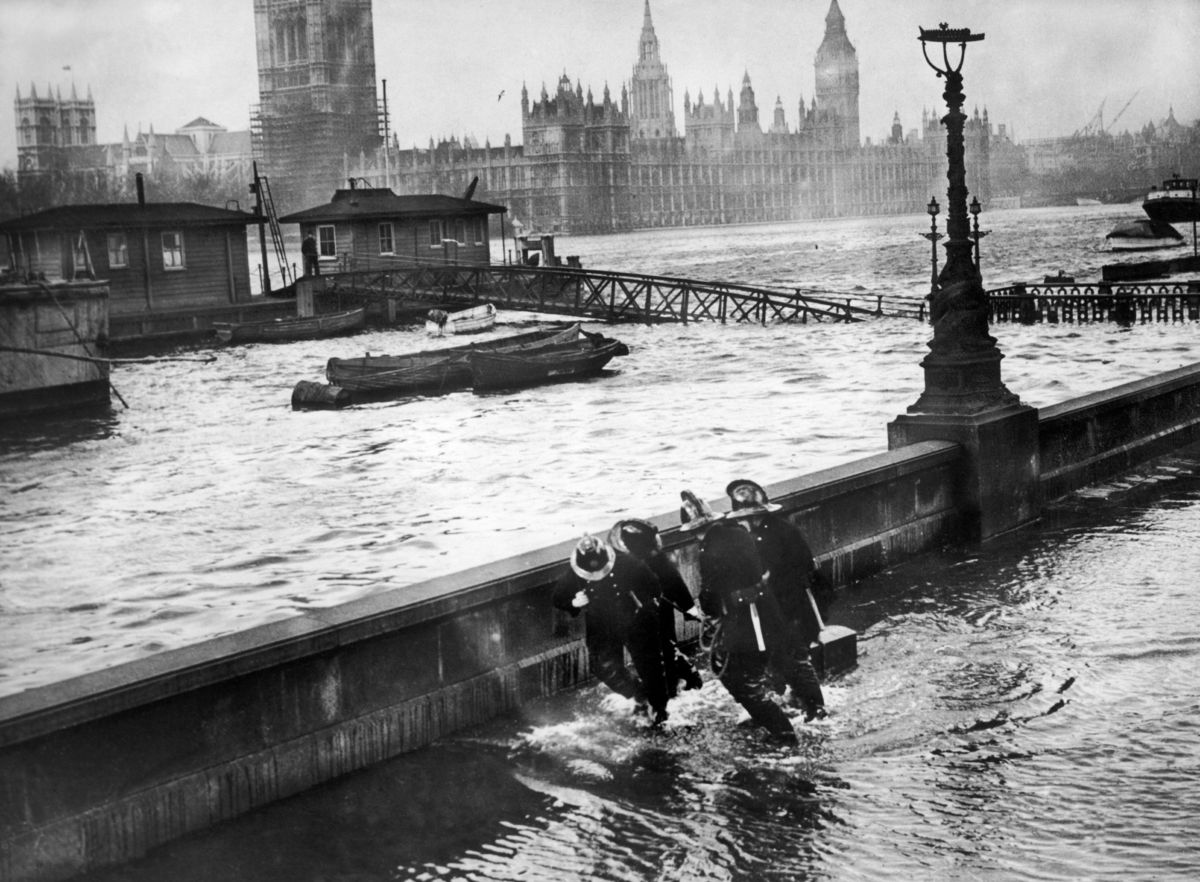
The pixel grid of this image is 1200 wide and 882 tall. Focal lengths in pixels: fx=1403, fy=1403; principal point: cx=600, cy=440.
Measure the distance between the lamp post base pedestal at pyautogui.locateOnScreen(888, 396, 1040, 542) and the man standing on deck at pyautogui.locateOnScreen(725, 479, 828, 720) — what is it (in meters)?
5.42

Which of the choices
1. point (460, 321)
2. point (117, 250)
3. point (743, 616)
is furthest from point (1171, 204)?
point (743, 616)

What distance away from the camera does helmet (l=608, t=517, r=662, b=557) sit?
8259mm

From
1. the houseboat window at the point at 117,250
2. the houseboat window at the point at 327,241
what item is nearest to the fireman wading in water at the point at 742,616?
the houseboat window at the point at 117,250

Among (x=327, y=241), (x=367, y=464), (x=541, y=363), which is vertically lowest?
(x=367, y=464)

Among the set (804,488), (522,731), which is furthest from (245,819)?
(804,488)

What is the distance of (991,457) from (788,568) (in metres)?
5.95

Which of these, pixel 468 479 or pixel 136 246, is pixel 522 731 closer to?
pixel 468 479

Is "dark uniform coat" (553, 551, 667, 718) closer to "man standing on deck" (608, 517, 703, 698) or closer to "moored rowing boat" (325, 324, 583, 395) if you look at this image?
"man standing on deck" (608, 517, 703, 698)

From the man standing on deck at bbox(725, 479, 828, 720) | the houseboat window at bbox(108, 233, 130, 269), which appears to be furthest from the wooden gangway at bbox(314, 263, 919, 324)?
the man standing on deck at bbox(725, 479, 828, 720)

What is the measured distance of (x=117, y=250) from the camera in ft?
144

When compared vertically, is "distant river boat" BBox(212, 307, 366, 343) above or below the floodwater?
above

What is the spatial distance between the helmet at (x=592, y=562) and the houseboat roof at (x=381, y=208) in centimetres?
5237

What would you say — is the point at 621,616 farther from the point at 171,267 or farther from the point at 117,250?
the point at 171,267

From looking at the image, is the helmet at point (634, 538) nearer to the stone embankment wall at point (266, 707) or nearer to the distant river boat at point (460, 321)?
the stone embankment wall at point (266, 707)
